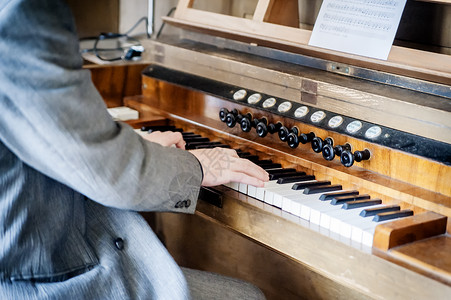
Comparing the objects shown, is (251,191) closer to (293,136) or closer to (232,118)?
(293,136)

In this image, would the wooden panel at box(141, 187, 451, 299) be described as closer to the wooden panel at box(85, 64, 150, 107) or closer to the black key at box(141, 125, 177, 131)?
the black key at box(141, 125, 177, 131)

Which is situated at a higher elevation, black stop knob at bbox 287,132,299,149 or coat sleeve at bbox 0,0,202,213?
coat sleeve at bbox 0,0,202,213

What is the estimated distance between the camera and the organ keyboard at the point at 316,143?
1.52 metres

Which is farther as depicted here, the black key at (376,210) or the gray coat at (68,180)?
the black key at (376,210)

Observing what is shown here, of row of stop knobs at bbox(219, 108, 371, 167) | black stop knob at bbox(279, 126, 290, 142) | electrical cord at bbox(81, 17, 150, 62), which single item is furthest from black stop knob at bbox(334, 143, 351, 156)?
electrical cord at bbox(81, 17, 150, 62)

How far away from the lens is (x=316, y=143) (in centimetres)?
199

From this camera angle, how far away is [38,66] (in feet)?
4.15

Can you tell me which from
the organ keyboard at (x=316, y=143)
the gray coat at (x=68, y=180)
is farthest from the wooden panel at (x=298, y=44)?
the gray coat at (x=68, y=180)

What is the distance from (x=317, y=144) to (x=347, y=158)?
154 mm

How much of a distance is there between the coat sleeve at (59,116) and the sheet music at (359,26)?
91 centimetres

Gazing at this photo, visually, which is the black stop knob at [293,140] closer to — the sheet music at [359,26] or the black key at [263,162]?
the black key at [263,162]

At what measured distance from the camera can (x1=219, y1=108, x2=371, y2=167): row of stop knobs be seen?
1866 millimetres

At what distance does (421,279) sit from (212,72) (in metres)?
1.36

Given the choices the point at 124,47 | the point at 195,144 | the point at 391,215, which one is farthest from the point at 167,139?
the point at 124,47
